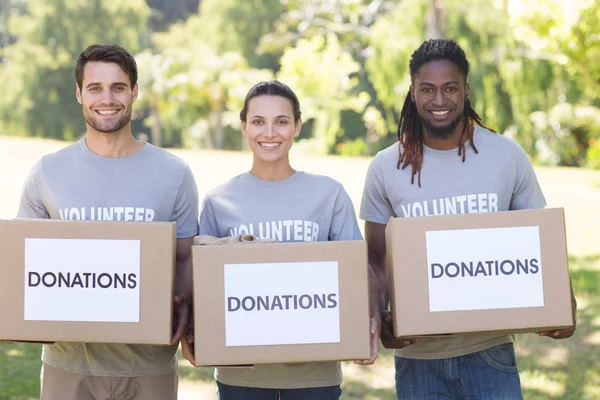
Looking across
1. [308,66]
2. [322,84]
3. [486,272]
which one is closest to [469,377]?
[486,272]

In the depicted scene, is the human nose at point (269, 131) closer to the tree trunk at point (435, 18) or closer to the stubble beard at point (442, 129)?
the stubble beard at point (442, 129)

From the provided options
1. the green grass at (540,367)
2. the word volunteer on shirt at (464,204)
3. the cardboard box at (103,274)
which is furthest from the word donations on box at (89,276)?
the green grass at (540,367)

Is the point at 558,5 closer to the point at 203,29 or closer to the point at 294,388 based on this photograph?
the point at 294,388

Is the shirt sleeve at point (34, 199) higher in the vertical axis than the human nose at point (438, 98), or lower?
lower

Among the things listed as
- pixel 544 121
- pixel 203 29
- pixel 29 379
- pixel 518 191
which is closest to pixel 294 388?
pixel 518 191

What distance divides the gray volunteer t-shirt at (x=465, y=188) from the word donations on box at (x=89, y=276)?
0.85 metres

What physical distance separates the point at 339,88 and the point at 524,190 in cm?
2302

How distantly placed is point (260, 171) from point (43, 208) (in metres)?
0.68

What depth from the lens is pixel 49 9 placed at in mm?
31109

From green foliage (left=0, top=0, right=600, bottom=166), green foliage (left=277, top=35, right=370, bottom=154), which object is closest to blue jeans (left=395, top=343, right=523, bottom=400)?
green foliage (left=0, top=0, right=600, bottom=166)

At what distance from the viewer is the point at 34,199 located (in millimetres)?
2455

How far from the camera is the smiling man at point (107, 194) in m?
2.43

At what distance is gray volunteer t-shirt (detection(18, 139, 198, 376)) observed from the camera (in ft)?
7.97

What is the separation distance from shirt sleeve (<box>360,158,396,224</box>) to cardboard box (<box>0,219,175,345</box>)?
2.27 feet
